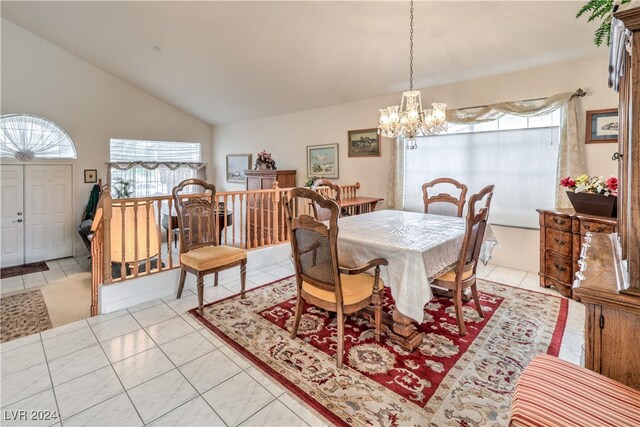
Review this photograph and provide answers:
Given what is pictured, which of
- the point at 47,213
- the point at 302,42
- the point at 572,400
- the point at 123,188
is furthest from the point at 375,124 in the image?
the point at 47,213

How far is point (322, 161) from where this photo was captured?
6.03 meters

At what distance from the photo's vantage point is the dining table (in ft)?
6.79

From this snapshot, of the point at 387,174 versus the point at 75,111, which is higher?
the point at 75,111

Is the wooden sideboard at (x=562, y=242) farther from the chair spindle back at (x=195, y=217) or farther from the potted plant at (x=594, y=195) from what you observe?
the chair spindle back at (x=195, y=217)

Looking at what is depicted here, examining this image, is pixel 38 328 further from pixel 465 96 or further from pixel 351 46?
pixel 465 96

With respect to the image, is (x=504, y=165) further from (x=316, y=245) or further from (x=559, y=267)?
(x=316, y=245)

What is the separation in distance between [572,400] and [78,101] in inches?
314

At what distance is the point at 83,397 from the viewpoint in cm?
182

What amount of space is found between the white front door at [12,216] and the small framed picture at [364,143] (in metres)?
5.81

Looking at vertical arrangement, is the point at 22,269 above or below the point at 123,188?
below

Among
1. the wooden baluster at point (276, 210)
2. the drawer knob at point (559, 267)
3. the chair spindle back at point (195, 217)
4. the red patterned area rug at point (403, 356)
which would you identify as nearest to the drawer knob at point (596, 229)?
the drawer knob at point (559, 267)

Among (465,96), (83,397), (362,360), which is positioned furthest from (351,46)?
(83,397)

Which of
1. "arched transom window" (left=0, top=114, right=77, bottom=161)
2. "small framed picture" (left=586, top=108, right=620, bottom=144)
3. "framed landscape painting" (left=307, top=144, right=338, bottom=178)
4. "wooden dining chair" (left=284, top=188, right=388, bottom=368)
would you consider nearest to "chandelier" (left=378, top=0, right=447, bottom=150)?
"wooden dining chair" (left=284, top=188, right=388, bottom=368)

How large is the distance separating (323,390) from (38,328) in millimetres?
2935
